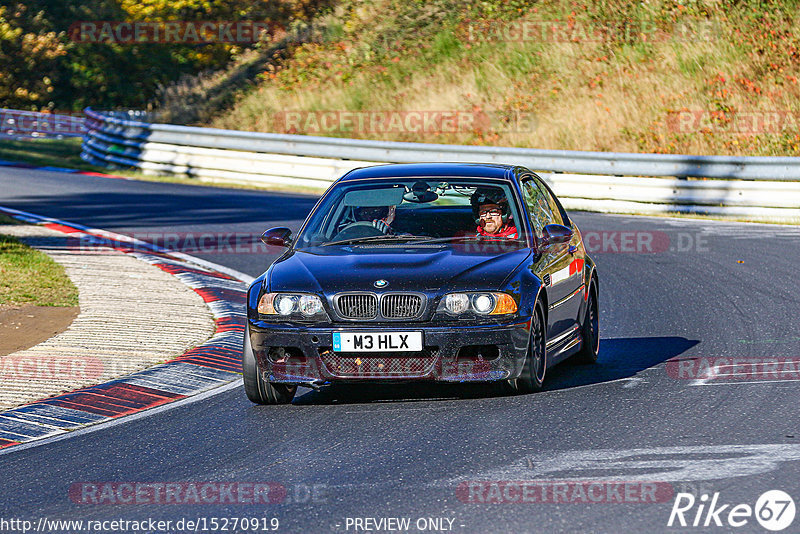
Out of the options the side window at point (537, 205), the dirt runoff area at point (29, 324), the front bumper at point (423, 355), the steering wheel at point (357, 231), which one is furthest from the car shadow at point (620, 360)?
the dirt runoff area at point (29, 324)

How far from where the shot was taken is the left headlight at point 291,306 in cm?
778

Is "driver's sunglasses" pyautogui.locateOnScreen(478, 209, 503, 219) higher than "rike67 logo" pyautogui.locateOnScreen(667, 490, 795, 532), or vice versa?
"driver's sunglasses" pyautogui.locateOnScreen(478, 209, 503, 219)

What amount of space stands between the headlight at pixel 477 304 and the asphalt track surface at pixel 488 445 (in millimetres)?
615

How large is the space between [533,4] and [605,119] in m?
8.99

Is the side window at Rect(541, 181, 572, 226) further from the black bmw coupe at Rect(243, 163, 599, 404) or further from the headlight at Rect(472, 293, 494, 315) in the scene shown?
the headlight at Rect(472, 293, 494, 315)

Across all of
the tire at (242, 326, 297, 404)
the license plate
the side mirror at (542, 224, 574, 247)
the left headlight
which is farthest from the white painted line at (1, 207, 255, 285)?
the license plate

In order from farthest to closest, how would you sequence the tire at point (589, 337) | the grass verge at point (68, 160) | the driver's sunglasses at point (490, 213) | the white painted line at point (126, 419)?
the grass verge at point (68, 160)
the tire at point (589, 337)
the driver's sunglasses at point (490, 213)
the white painted line at point (126, 419)

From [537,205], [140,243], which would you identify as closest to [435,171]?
[537,205]

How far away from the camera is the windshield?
347 inches

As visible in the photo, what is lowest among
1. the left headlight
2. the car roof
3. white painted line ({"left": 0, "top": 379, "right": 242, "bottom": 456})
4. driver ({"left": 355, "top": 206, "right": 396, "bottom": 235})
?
white painted line ({"left": 0, "top": 379, "right": 242, "bottom": 456})

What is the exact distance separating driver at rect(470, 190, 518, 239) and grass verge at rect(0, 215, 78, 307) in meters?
4.85

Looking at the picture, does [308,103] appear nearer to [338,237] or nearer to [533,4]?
[533,4]

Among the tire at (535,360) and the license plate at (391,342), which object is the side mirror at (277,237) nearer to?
the license plate at (391,342)

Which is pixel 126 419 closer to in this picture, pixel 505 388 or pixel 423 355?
pixel 423 355
